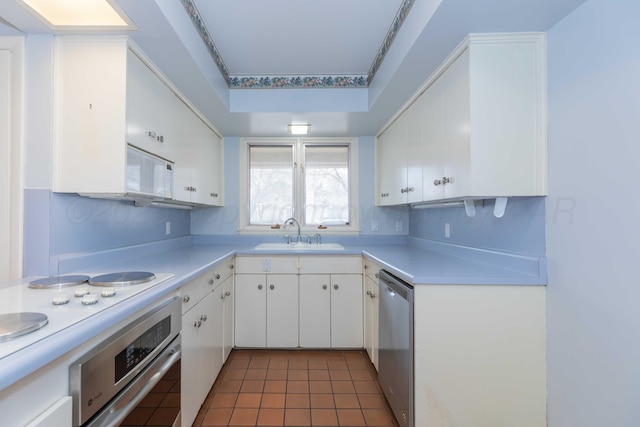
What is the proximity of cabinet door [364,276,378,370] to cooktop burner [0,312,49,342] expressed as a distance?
1791mm

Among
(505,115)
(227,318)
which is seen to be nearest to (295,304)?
(227,318)

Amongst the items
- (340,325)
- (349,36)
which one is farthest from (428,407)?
(349,36)

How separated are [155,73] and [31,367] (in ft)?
5.23

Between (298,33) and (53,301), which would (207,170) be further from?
(53,301)

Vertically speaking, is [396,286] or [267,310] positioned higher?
[396,286]

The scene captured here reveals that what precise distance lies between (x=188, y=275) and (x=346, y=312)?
4.90 feet

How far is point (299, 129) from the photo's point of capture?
2809mm

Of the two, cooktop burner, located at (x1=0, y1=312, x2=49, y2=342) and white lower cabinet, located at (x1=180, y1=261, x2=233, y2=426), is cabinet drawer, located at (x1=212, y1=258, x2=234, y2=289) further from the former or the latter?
cooktop burner, located at (x1=0, y1=312, x2=49, y2=342)

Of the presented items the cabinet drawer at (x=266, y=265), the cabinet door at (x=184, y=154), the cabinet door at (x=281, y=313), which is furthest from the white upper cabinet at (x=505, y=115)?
the cabinet door at (x=184, y=154)

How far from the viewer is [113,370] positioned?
93 centimetres

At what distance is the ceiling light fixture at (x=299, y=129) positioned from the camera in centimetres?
275

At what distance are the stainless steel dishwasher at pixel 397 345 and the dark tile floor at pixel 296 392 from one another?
194 mm

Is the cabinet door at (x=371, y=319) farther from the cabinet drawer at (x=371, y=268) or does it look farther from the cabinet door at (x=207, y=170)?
the cabinet door at (x=207, y=170)

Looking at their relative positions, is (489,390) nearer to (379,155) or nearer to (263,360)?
(263,360)
